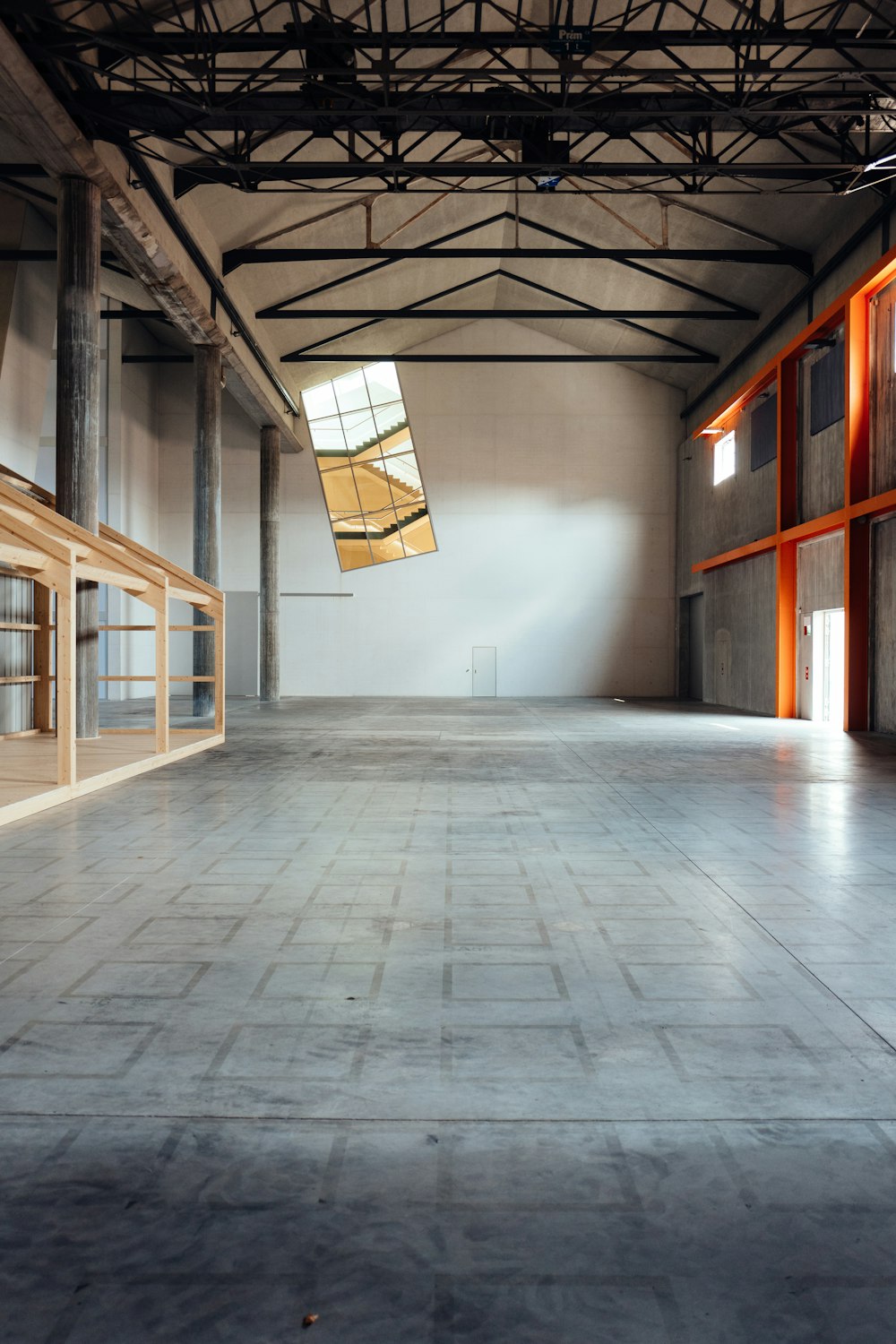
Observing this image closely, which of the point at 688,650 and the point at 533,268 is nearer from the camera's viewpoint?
the point at 533,268

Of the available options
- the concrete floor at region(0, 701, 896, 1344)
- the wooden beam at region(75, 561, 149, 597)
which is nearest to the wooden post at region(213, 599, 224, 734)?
the wooden beam at region(75, 561, 149, 597)

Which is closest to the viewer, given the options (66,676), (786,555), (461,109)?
(66,676)

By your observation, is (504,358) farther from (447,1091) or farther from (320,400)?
(447,1091)

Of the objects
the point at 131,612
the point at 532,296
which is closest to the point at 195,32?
the point at 532,296

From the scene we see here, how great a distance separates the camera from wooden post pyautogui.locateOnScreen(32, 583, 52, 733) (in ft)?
52.9

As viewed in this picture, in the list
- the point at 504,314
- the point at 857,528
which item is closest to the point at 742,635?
the point at 857,528

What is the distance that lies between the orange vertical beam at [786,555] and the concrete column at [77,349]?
15578 millimetres

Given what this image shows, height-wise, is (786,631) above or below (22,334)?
below

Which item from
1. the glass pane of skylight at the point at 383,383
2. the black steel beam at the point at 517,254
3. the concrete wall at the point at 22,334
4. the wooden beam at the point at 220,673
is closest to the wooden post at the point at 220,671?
the wooden beam at the point at 220,673

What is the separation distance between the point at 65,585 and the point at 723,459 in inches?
892

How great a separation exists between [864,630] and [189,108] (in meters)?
15.0

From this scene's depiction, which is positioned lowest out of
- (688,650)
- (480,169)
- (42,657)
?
(42,657)

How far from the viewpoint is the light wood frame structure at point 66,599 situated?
917cm

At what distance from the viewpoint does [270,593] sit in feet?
99.6
